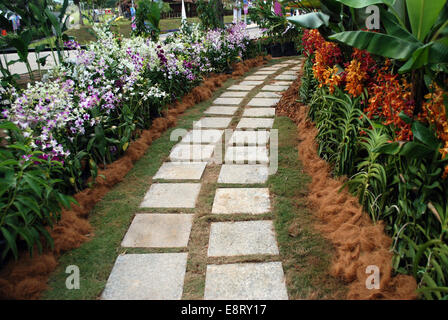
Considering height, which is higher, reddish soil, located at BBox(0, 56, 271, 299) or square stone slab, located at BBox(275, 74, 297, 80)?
square stone slab, located at BBox(275, 74, 297, 80)

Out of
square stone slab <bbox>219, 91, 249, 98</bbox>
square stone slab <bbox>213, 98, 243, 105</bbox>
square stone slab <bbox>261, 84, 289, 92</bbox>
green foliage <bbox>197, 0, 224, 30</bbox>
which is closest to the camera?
square stone slab <bbox>213, 98, 243, 105</bbox>

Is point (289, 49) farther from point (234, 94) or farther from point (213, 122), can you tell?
point (213, 122)

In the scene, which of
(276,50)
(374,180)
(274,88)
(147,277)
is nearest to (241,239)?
(147,277)

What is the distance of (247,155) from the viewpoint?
3861mm

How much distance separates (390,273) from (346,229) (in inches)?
19.1

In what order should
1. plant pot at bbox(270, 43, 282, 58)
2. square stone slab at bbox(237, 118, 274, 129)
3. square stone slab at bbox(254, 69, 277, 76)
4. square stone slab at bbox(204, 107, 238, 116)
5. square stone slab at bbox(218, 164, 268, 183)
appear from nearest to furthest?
square stone slab at bbox(218, 164, 268, 183) < square stone slab at bbox(237, 118, 274, 129) < square stone slab at bbox(204, 107, 238, 116) < square stone slab at bbox(254, 69, 277, 76) < plant pot at bbox(270, 43, 282, 58)

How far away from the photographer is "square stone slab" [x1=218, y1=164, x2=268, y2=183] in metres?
3.33

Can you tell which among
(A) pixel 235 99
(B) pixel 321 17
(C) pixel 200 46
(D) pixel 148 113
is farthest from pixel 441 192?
(C) pixel 200 46

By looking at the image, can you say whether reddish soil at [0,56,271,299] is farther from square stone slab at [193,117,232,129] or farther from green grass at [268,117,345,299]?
green grass at [268,117,345,299]

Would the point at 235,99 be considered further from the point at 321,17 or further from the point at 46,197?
the point at 46,197

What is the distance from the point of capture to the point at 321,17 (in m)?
2.94

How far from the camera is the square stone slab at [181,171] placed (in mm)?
3436

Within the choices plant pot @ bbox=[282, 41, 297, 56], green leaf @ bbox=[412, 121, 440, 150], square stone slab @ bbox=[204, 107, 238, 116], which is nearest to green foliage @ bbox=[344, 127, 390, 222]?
green leaf @ bbox=[412, 121, 440, 150]

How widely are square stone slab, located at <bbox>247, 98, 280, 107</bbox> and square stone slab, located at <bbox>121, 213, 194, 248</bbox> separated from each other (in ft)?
10.6
